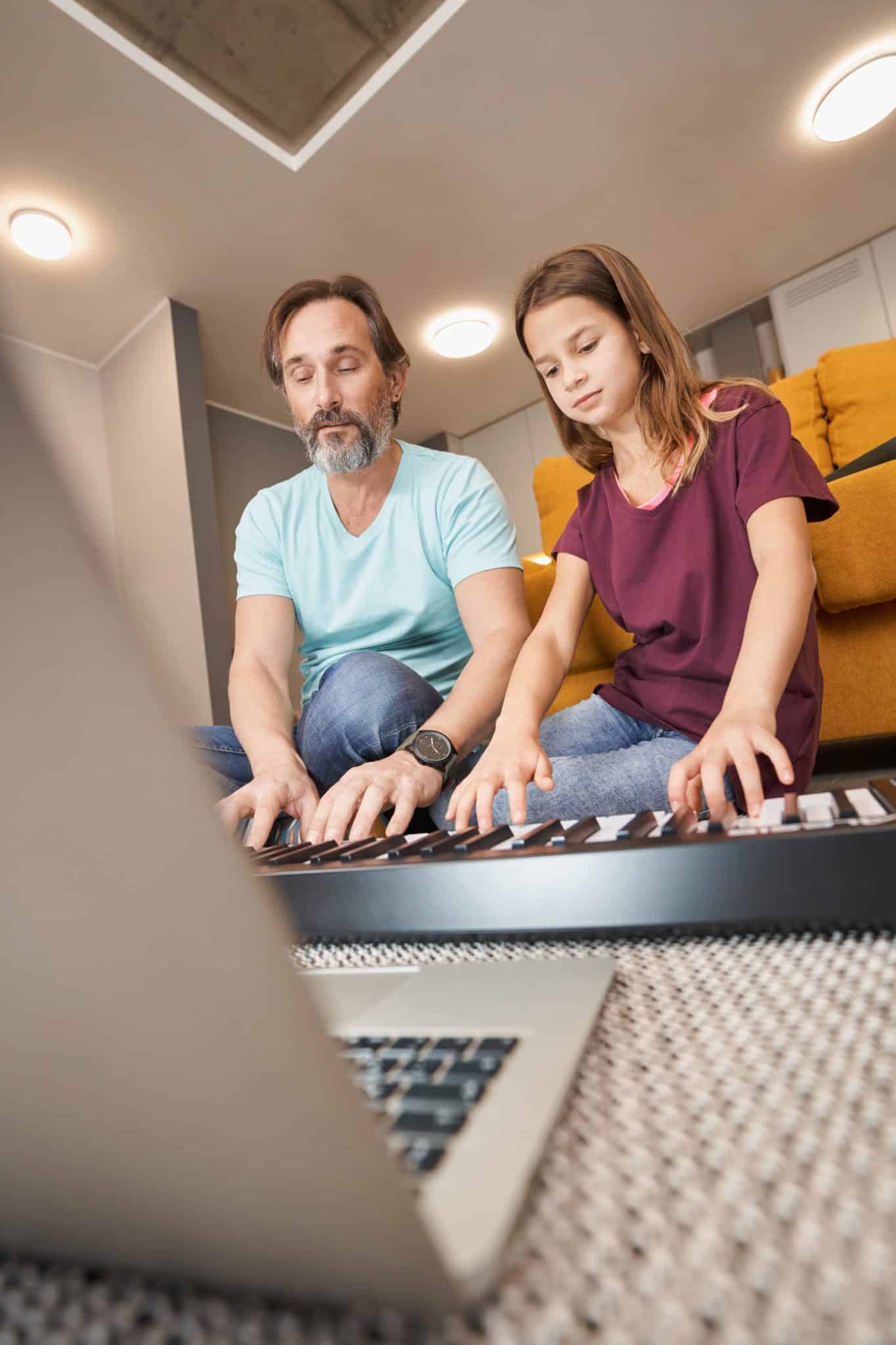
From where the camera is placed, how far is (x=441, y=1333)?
0.10m

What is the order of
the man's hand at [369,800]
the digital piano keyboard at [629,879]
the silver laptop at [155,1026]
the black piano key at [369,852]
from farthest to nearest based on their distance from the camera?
the man's hand at [369,800], the black piano key at [369,852], the digital piano keyboard at [629,879], the silver laptop at [155,1026]

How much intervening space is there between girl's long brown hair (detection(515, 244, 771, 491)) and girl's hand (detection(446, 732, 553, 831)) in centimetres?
47

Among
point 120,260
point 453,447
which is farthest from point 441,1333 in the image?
point 453,447

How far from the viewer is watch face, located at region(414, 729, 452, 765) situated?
0.81 metres

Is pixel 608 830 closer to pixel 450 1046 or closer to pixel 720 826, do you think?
pixel 720 826

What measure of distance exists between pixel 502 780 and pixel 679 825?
344 millimetres

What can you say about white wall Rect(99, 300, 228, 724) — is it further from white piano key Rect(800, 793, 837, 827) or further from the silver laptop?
the silver laptop

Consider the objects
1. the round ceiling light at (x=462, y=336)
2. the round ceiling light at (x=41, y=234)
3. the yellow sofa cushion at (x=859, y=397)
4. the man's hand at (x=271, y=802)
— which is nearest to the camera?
the man's hand at (x=271, y=802)

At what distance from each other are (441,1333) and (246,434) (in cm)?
392

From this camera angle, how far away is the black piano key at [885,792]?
256 millimetres

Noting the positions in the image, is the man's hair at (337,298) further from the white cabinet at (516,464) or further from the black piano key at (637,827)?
the white cabinet at (516,464)

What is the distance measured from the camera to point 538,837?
32 cm

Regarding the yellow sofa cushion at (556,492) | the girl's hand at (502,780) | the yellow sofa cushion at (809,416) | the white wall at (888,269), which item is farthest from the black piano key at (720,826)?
the white wall at (888,269)

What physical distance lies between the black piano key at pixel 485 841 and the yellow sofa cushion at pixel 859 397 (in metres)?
1.87
